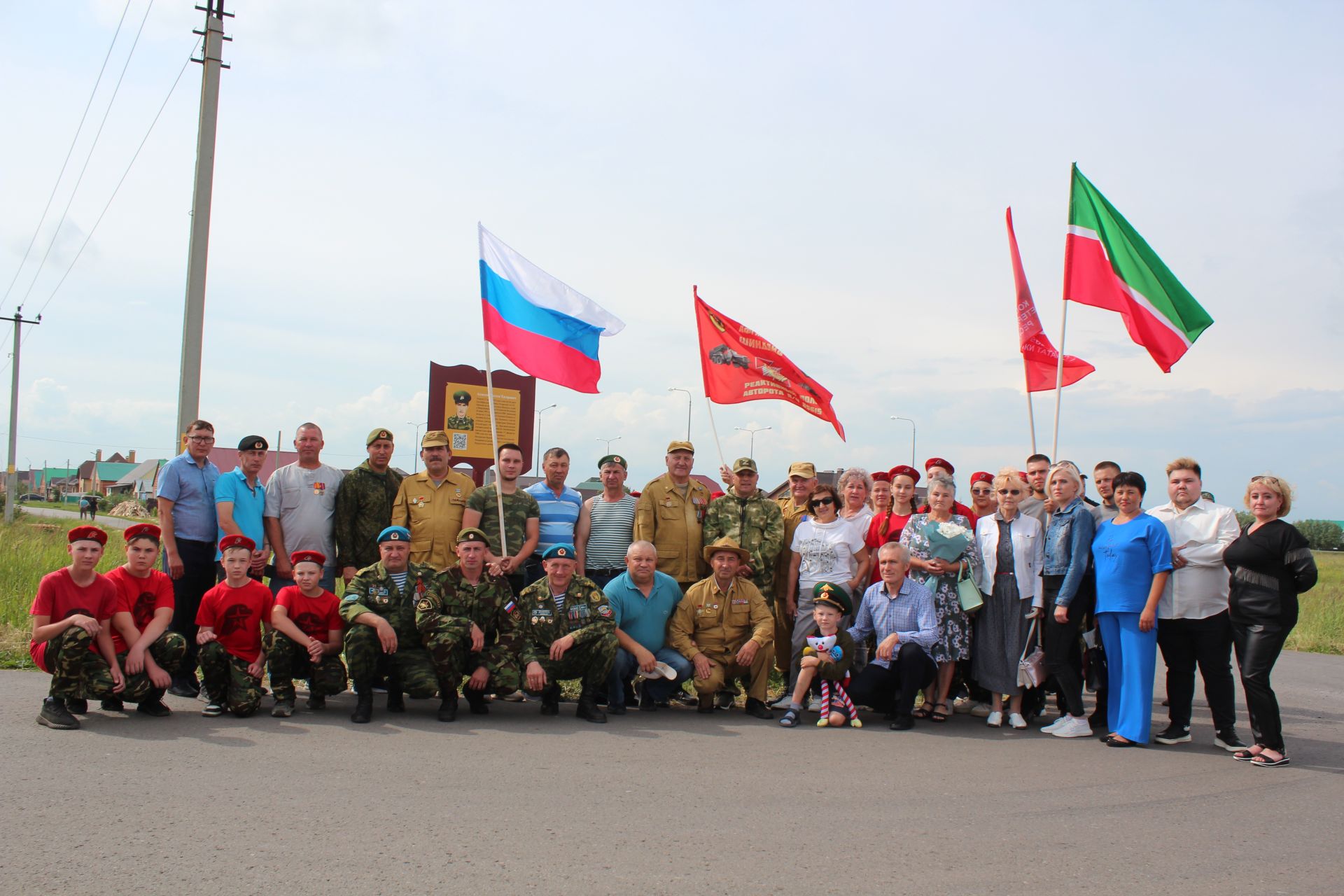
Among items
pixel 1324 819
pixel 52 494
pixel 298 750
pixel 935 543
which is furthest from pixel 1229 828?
pixel 52 494

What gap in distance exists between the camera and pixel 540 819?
15.2ft

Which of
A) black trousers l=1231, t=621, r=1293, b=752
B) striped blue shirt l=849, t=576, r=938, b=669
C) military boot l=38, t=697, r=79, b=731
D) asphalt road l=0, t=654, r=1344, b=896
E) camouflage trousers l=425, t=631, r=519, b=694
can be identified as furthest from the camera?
striped blue shirt l=849, t=576, r=938, b=669

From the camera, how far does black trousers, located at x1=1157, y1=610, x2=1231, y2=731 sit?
6.75 meters

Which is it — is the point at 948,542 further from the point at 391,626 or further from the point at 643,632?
the point at 391,626

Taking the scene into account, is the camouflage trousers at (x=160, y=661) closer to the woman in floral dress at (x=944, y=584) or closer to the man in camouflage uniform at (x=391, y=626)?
the man in camouflage uniform at (x=391, y=626)

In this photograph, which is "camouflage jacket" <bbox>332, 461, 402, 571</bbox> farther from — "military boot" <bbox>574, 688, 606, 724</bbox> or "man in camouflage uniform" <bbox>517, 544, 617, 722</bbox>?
"military boot" <bbox>574, 688, 606, 724</bbox>

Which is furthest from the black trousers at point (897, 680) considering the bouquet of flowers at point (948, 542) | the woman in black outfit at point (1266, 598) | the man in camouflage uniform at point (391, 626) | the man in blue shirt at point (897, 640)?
the man in camouflage uniform at point (391, 626)

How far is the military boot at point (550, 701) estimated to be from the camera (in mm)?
7285

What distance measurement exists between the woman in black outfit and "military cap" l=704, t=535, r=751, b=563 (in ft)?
11.1

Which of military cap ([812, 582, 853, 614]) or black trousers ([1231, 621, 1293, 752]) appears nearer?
black trousers ([1231, 621, 1293, 752])

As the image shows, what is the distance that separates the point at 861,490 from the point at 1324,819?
4058 mm

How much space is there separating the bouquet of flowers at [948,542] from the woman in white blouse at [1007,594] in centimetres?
24

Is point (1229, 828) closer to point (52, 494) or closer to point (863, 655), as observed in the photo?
point (863, 655)

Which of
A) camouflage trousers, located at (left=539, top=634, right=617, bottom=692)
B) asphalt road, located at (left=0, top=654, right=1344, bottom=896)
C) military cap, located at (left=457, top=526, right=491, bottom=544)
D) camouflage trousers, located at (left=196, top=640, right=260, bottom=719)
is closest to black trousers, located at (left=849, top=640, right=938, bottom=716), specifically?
asphalt road, located at (left=0, top=654, right=1344, bottom=896)
